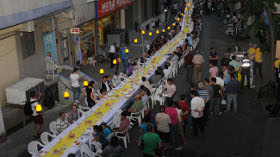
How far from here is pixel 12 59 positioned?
50.6ft

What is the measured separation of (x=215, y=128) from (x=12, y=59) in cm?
886

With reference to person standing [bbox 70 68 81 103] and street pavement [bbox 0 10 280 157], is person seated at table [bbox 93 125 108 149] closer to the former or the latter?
street pavement [bbox 0 10 280 157]

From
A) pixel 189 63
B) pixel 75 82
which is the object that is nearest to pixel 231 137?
pixel 189 63

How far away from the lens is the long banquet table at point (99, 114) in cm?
977

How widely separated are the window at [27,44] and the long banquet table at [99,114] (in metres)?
4.70

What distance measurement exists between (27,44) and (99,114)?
6466 mm

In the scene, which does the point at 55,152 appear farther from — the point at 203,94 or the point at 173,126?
the point at 203,94

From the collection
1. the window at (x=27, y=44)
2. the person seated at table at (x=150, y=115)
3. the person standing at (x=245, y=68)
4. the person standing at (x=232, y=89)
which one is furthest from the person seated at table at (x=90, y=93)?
the person standing at (x=245, y=68)

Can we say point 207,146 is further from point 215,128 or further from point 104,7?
point 104,7

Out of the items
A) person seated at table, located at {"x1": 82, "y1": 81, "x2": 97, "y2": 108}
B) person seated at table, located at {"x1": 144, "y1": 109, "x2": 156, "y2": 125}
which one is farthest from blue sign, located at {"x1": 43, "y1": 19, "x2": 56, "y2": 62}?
person seated at table, located at {"x1": 144, "y1": 109, "x2": 156, "y2": 125}

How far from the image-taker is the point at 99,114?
39.3 feet

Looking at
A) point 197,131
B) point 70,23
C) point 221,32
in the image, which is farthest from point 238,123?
point 221,32

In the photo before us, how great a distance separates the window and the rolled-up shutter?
643 millimetres

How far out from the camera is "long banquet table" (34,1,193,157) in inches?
384
